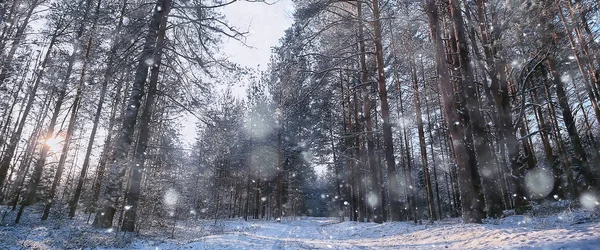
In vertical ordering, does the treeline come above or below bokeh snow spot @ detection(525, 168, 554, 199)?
above

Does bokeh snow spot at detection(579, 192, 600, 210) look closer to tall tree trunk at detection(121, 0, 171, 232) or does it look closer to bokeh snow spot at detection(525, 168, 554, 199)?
bokeh snow spot at detection(525, 168, 554, 199)

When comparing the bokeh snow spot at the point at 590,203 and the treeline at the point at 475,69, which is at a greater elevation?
the treeline at the point at 475,69

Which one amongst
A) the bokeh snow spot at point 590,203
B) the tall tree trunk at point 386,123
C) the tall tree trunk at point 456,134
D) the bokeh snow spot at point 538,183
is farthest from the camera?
the bokeh snow spot at point 538,183

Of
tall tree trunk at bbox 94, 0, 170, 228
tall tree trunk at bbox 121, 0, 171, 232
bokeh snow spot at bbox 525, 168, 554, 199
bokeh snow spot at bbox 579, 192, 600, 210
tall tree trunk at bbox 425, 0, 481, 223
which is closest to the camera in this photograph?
bokeh snow spot at bbox 579, 192, 600, 210

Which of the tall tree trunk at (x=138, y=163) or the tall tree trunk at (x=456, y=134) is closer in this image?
the tall tree trunk at (x=456, y=134)

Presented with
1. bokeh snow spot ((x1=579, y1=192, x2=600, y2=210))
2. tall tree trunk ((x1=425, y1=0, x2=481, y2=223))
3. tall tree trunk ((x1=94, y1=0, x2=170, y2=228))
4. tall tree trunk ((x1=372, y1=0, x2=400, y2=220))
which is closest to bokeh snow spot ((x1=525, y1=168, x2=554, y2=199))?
bokeh snow spot ((x1=579, y1=192, x2=600, y2=210))

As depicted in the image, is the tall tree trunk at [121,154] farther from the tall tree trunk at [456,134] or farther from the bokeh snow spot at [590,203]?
the bokeh snow spot at [590,203]

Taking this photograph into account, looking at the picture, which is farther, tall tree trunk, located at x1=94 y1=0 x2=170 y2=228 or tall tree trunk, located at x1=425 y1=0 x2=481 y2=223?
tall tree trunk, located at x1=94 y1=0 x2=170 y2=228

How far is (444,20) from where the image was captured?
12180mm

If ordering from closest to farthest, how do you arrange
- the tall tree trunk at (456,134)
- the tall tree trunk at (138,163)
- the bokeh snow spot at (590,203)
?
the bokeh snow spot at (590,203) → the tall tree trunk at (456,134) → the tall tree trunk at (138,163)

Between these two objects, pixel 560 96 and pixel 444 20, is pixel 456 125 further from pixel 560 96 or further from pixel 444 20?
pixel 560 96

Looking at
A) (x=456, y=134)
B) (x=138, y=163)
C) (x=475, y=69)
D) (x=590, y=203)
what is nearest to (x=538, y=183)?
(x=475, y=69)

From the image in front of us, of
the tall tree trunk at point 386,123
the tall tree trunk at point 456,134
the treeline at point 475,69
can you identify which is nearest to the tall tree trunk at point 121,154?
the treeline at point 475,69

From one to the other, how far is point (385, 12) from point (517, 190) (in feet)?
30.8
